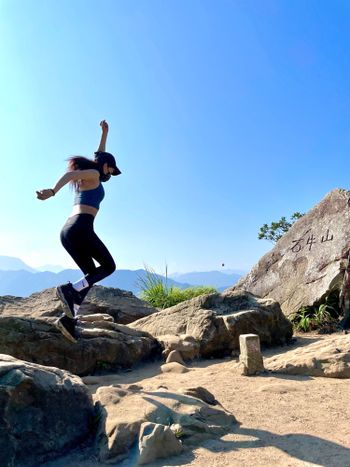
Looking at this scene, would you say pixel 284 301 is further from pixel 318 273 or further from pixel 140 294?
pixel 140 294

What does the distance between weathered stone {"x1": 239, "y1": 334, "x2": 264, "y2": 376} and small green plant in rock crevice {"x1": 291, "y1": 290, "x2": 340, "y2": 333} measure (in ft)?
10.7

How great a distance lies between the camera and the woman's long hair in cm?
458

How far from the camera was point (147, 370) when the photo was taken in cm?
615

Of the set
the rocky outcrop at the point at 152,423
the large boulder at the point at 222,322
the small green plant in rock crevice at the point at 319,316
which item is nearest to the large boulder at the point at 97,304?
the large boulder at the point at 222,322

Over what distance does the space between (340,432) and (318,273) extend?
6145mm

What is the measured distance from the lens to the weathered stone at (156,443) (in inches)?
117

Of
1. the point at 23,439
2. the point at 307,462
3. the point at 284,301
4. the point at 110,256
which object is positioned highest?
the point at 110,256

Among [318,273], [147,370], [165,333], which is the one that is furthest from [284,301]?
[147,370]

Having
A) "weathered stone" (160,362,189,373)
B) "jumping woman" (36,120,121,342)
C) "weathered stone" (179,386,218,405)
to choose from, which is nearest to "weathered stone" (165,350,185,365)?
"weathered stone" (160,362,189,373)

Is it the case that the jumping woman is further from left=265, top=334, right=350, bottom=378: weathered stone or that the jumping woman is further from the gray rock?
left=265, top=334, right=350, bottom=378: weathered stone

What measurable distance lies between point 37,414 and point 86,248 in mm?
1730

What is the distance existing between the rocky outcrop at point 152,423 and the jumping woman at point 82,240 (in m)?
0.94

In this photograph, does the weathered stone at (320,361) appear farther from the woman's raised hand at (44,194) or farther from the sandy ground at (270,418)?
the woman's raised hand at (44,194)

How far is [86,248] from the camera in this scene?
14.5 ft
